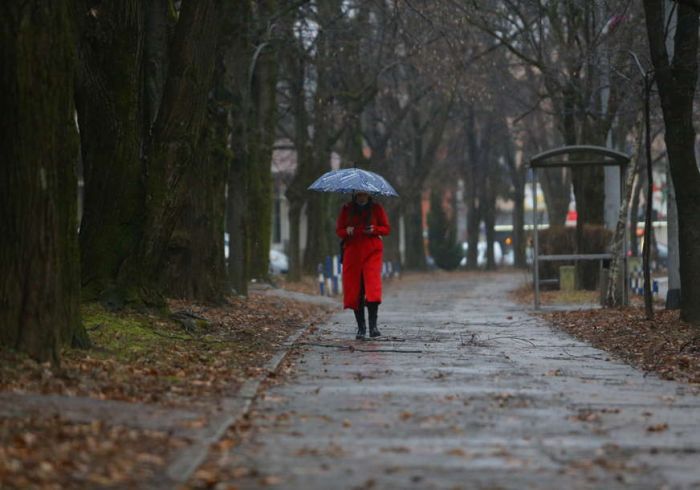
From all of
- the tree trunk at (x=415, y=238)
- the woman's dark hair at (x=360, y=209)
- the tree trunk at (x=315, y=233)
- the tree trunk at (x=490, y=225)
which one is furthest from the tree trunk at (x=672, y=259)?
the tree trunk at (x=490, y=225)

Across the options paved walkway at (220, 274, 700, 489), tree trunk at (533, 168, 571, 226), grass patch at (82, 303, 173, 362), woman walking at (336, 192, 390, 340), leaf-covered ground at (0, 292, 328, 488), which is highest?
tree trunk at (533, 168, 571, 226)

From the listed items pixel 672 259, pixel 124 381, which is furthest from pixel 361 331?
pixel 672 259

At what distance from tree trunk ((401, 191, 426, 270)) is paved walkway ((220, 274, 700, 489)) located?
50.9 metres

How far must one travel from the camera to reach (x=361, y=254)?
17828 mm

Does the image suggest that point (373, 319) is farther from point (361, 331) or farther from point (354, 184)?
point (354, 184)

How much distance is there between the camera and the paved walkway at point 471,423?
26.6 ft

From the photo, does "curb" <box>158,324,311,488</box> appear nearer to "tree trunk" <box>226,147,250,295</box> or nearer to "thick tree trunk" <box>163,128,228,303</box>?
"thick tree trunk" <box>163,128,228,303</box>

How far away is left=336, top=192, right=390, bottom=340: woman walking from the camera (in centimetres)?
1772

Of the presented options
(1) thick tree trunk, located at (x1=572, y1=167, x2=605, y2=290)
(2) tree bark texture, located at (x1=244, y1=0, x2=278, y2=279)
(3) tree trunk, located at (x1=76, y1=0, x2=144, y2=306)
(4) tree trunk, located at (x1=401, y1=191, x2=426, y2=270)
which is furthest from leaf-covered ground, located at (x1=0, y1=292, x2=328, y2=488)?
(4) tree trunk, located at (x1=401, y1=191, x2=426, y2=270)

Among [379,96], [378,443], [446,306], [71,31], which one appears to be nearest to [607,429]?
[378,443]

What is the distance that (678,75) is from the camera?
1805cm

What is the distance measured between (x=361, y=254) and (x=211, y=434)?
8.70m

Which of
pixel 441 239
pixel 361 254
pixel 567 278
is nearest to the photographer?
pixel 361 254

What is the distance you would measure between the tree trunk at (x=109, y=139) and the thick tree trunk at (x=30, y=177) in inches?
162
